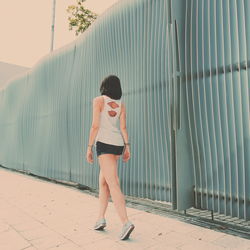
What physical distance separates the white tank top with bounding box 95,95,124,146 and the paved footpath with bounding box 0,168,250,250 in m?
1.09

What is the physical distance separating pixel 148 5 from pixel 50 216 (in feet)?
11.8

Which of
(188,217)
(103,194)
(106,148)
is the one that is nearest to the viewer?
(106,148)

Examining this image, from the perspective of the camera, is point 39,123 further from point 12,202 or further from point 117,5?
point 117,5

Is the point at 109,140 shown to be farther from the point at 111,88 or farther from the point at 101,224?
the point at 101,224

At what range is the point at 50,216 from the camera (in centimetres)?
427

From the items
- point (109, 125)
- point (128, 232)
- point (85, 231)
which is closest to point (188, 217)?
point (128, 232)

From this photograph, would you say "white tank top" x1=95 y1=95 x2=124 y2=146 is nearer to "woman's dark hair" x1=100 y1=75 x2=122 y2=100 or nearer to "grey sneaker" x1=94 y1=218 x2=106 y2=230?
"woman's dark hair" x1=100 y1=75 x2=122 y2=100

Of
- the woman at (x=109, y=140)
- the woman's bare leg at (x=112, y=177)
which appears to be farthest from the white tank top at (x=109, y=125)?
the woman's bare leg at (x=112, y=177)

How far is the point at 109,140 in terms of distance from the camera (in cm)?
323

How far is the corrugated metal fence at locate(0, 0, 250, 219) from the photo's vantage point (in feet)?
11.0

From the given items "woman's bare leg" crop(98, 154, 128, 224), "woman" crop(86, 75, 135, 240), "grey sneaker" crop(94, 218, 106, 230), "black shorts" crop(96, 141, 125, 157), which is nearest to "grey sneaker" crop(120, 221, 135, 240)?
"woman" crop(86, 75, 135, 240)

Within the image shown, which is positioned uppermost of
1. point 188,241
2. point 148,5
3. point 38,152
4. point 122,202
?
point 148,5

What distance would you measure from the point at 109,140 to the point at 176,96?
50.5 inches

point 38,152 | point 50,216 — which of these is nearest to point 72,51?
point 38,152
